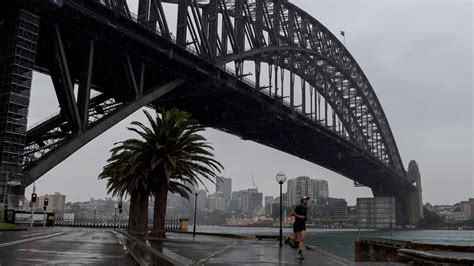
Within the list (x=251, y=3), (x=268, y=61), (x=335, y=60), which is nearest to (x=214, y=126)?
(x=268, y=61)

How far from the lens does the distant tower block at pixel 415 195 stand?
6737 inches

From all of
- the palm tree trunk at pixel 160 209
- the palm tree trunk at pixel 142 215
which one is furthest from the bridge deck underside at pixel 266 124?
the palm tree trunk at pixel 160 209

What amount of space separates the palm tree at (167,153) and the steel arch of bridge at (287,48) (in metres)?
16.1

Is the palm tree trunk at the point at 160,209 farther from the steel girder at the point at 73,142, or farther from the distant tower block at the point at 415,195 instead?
the distant tower block at the point at 415,195

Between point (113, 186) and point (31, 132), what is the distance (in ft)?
39.1

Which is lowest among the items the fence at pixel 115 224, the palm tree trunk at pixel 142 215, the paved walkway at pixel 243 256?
the fence at pixel 115 224

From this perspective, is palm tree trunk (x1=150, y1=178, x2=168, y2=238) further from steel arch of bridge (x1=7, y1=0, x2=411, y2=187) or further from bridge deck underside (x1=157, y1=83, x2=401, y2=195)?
bridge deck underside (x1=157, y1=83, x2=401, y2=195)

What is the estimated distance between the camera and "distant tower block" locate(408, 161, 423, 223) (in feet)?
561

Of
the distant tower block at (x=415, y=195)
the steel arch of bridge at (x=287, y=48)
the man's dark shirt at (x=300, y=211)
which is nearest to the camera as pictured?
the man's dark shirt at (x=300, y=211)

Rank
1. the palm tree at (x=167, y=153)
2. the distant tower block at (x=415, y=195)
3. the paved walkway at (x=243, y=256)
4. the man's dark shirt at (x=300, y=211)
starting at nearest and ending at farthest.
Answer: the paved walkway at (x=243, y=256), the man's dark shirt at (x=300, y=211), the palm tree at (x=167, y=153), the distant tower block at (x=415, y=195)

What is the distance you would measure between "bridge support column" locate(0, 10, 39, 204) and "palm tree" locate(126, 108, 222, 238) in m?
8.60

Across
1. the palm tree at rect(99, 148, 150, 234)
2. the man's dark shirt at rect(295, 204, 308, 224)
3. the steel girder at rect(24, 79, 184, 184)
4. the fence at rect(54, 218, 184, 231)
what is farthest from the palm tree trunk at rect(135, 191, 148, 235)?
the man's dark shirt at rect(295, 204, 308, 224)

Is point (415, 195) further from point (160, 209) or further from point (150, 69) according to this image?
point (160, 209)

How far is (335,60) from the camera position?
396 ft
